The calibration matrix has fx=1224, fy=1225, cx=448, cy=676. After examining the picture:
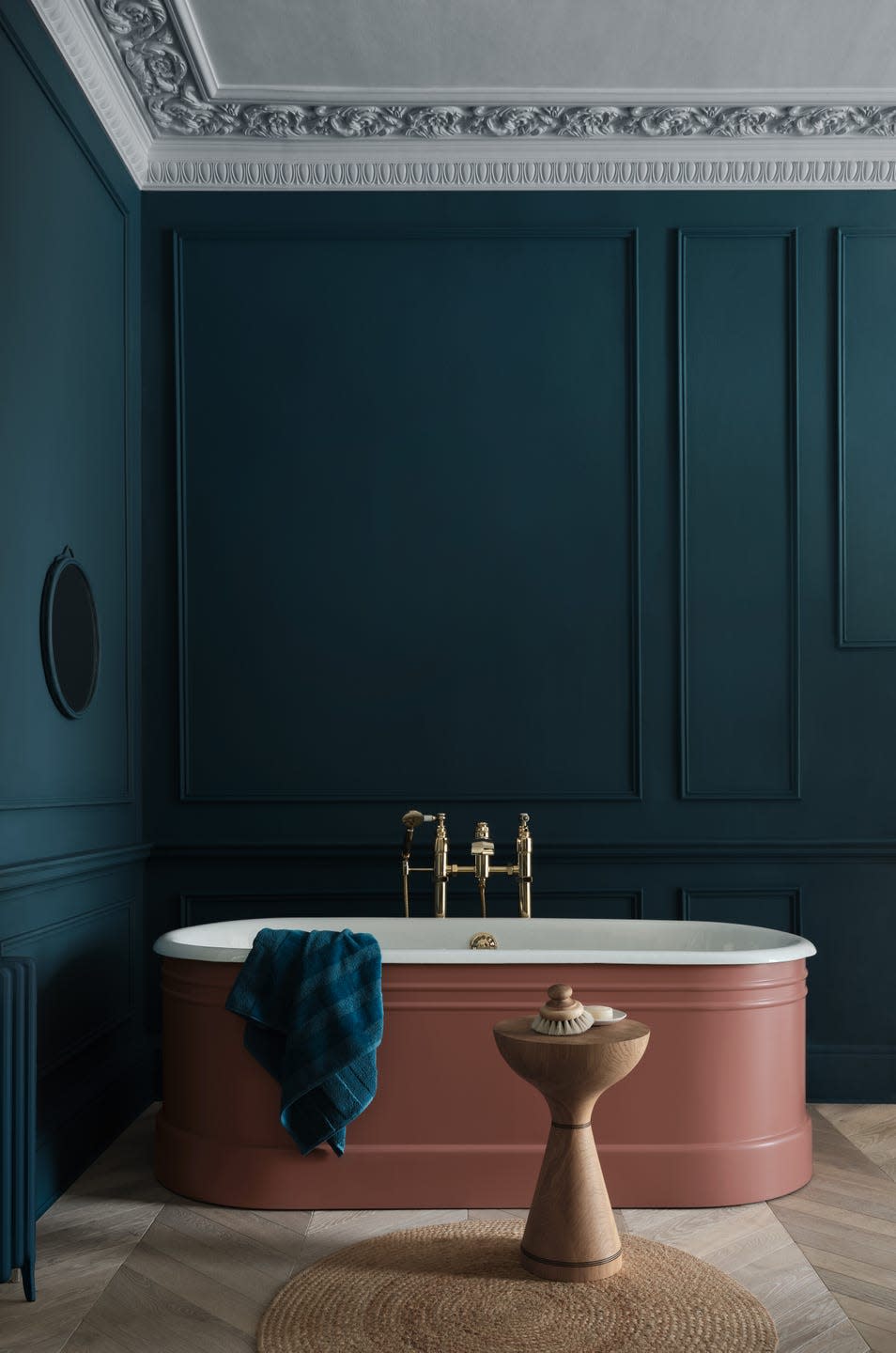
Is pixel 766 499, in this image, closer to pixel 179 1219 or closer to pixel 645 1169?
pixel 645 1169

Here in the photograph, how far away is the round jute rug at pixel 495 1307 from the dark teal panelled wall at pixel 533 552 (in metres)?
1.38

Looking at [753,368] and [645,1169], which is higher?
[753,368]

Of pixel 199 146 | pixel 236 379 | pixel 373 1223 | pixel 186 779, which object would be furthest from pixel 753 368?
pixel 373 1223

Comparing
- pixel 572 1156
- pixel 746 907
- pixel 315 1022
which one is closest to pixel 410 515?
pixel 746 907

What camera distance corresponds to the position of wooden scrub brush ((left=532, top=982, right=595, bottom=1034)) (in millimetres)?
2447

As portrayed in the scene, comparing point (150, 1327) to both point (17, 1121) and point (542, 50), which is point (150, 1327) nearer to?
point (17, 1121)

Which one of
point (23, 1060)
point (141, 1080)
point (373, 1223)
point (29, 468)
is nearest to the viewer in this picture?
point (23, 1060)

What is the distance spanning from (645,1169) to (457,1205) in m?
0.44

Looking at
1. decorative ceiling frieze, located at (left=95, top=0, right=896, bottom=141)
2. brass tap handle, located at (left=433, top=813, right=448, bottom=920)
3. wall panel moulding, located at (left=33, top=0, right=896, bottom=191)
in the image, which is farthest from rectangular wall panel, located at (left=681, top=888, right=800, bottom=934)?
decorative ceiling frieze, located at (left=95, top=0, right=896, bottom=141)

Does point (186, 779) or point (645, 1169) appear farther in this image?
point (186, 779)

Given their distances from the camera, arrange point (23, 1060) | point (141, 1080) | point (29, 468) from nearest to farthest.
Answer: point (23, 1060)
point (29, 468)
point (141, 1080)

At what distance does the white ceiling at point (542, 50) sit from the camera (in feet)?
10.8

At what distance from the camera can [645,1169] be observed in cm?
281

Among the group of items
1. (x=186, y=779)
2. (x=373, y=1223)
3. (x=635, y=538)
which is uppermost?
(x=635, y=538)
